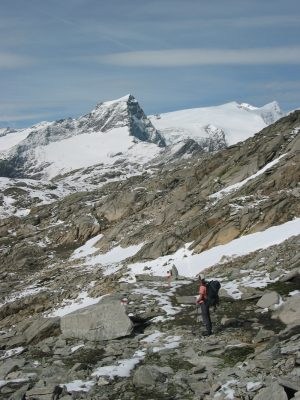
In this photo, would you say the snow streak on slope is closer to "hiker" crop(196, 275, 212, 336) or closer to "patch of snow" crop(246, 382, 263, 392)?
"hiker" crop(196, 275, 212, 336)

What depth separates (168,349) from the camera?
670 inches

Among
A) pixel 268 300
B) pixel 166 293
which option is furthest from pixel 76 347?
pixel 268 300

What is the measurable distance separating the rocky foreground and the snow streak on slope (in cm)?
726

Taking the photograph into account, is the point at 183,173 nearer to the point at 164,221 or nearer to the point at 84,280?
the point at 164,221

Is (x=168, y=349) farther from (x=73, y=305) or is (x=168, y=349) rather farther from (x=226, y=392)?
(x=73, y=305)

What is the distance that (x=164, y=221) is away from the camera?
52.4 meters

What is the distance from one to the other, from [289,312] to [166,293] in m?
8.54

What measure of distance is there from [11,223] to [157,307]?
234 ft

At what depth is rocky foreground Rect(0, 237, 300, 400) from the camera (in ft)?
43.7

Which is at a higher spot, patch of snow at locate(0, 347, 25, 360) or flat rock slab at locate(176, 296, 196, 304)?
flat rock slab at locate(176, 296, 196, 304)

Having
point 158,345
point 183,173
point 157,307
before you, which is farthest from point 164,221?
point 158,345

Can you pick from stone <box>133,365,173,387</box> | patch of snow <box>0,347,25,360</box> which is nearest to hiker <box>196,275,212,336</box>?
stone <box>133,365,173,387</box>

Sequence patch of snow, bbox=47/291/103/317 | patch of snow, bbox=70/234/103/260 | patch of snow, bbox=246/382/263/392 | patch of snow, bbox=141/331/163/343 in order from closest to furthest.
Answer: patch of snow, bbox=246/382/263/392 → patch of snow, bbox=141/331/163/343 → patch of snow, bbox=47/291/103/317 → patch of snow, bbox=70/234/103/260

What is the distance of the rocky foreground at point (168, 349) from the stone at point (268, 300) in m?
Answer: 0.05
